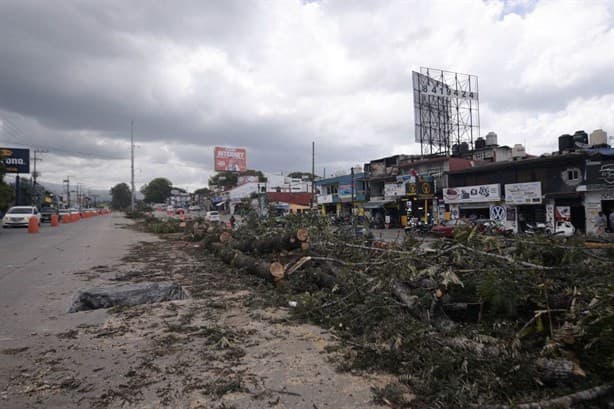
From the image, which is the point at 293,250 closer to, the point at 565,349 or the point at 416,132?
the point at 565,349

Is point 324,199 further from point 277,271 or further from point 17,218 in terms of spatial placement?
point 277,271

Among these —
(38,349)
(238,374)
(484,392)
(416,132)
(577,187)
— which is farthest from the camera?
Answer: (416,132)

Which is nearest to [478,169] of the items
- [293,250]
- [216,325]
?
[293,250]

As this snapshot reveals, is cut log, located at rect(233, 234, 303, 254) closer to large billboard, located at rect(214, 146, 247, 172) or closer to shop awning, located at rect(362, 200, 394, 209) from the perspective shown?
shop awning, located at rect(362, 200, 394, 209)

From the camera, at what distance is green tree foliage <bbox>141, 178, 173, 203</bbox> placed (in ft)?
379

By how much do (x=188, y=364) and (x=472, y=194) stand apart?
83.4 feet

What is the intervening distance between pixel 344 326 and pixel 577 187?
21.1 meters

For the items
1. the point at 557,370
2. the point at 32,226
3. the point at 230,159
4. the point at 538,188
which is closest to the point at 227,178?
the point at 230,159

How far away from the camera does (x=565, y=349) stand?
3271 millimetres

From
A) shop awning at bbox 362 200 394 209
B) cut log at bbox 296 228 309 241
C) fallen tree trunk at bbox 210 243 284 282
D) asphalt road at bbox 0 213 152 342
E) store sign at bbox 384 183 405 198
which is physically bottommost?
asphalt road at bbox 0 213 152 342

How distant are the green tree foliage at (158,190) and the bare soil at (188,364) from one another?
391 ft

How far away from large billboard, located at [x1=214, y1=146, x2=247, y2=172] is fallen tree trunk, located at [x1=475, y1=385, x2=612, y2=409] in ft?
156

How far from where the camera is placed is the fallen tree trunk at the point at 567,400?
8.61 feet

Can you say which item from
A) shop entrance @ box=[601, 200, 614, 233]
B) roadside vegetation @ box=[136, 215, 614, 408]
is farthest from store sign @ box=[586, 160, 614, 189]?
roadside vegetation @ box=[136, 215, 614, 408]
